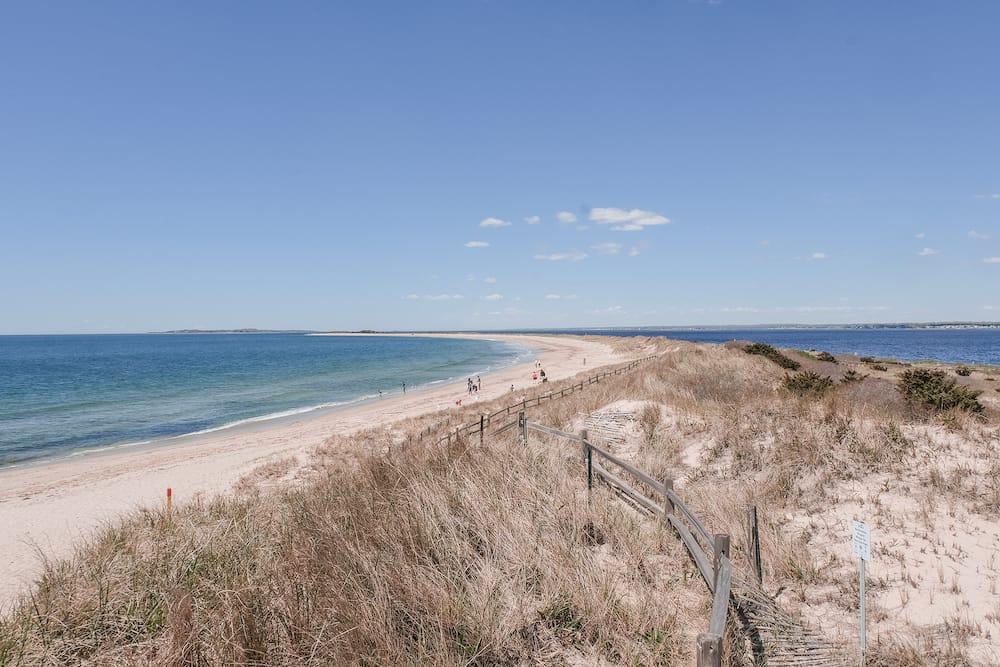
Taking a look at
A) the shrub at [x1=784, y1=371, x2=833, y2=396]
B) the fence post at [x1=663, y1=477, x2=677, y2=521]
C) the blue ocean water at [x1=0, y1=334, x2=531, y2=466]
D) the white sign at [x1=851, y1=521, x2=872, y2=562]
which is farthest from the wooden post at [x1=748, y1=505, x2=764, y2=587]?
the blue ocean water at [x1=0, y1=334, x2=531, y2=466]

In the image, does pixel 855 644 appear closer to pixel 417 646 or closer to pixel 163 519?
pixel 417 646

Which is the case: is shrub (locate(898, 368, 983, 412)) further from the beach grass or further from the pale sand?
the pale sand

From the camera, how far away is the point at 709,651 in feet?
9.89

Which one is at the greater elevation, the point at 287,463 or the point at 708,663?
the point at 708,663

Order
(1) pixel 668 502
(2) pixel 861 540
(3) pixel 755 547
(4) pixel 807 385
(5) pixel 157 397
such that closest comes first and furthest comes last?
(2) pixel 861 540
(3) pixel 755 547
(1) pixel 668 502
(4) pixel 807 385
(5) pixel 157 397

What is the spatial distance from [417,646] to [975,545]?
767cm

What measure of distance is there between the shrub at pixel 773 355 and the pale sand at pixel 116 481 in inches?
696

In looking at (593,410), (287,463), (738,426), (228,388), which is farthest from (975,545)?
(228,388)

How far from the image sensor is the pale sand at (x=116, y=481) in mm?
12586

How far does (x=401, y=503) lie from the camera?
608cm

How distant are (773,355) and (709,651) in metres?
31.8

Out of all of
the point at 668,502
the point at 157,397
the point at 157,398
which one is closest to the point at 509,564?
the point at 668,502

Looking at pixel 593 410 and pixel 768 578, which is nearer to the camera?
pixel 768 578

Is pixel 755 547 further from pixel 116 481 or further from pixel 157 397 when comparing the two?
pixel 157 397
